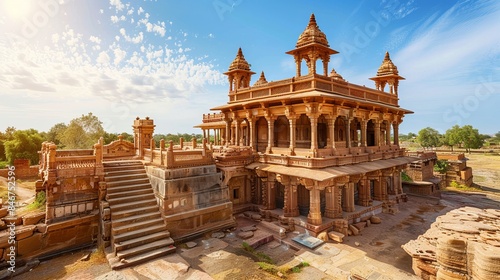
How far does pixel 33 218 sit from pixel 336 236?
14.3 metres

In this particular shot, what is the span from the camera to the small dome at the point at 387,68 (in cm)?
2067

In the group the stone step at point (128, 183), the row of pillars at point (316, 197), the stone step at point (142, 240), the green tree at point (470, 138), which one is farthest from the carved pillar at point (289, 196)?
the green tree at point (470, 138)

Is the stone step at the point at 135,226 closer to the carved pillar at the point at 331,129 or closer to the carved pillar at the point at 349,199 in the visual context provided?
the carved pillar at the point at 331,129

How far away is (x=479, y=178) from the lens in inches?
1594

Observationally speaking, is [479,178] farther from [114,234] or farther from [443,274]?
[114,234]

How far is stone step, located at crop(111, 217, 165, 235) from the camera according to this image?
418 inches

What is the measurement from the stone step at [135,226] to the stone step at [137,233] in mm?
135

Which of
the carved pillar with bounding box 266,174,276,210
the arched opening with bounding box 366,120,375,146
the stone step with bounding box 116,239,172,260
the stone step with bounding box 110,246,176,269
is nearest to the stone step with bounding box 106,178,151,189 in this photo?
the stone step with bounding box 116,239,172,260

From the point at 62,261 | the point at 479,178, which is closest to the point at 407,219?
the point at 62,261

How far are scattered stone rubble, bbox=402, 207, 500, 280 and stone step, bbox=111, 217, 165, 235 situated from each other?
1097cm

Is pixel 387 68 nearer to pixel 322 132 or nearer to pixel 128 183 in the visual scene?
pixel 322 132

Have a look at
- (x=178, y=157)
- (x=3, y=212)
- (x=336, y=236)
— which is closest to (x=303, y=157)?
(x=336, y=236)

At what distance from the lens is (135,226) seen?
11039mm

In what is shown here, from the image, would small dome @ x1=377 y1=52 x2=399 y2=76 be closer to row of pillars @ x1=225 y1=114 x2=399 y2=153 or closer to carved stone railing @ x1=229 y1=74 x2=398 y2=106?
carved stone railing @ x1=229 y1=74 x2=398 y2=106
